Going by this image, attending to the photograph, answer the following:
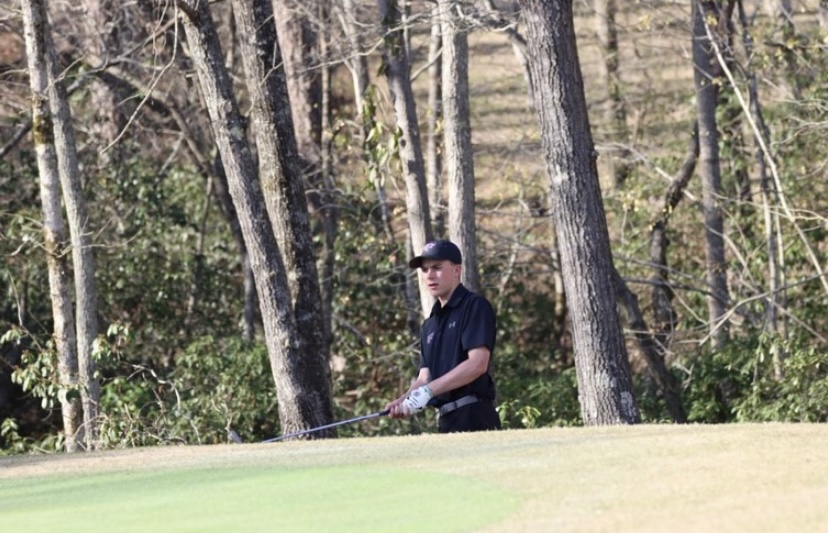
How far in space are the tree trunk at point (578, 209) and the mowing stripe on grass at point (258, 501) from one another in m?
4.59

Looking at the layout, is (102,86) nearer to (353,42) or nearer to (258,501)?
(353,42)

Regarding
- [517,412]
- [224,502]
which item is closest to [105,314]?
[517,412]

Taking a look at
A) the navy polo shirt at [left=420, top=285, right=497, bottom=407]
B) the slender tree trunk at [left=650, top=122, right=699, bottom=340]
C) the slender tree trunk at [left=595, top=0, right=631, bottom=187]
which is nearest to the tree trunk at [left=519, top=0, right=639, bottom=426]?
the navy polo shirt at [left=420, top=285, right=497, bottom=407]

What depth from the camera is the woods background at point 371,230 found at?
54.7ft

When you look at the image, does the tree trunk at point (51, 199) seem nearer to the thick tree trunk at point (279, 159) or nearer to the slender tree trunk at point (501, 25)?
the thick tree trunk at point (279, 159)

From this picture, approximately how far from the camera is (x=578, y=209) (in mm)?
12047

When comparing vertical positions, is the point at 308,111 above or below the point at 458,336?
above

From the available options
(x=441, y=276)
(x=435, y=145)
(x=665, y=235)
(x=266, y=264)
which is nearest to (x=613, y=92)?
(x=435, y=145)

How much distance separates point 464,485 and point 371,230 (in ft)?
49.5

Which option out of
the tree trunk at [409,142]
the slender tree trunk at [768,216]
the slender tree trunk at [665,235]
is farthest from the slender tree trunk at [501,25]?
the slender tree trunk at [665,235]

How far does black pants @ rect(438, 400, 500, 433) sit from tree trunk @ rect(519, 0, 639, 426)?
277cm

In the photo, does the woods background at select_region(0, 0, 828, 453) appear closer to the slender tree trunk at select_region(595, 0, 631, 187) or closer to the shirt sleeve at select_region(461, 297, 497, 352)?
the slender tree trunk at select_region(595, 0, 631, 187)

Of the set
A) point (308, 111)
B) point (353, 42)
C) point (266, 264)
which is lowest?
point (266, 264)

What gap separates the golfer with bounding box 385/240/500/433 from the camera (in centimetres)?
921
